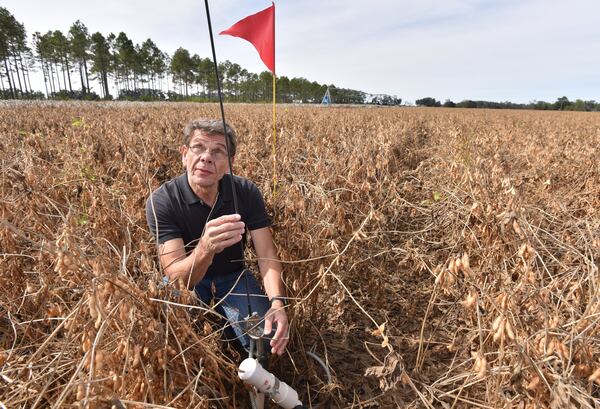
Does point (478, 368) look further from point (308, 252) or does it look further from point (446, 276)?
point (308, 252)

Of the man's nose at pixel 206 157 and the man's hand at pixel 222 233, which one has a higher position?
the man's nose at pixel 206 157

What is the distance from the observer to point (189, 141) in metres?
2.08

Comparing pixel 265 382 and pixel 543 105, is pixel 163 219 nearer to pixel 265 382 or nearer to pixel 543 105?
pixel 265 382

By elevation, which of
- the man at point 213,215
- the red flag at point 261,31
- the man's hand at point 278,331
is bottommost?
the man's hand at point 278,331

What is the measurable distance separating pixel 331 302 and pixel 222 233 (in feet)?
3.91

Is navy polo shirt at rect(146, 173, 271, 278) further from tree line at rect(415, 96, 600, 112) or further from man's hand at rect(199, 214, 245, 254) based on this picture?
tree line at rect(415, 96, 600, 112)

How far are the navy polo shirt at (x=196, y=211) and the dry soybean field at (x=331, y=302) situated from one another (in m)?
0.18

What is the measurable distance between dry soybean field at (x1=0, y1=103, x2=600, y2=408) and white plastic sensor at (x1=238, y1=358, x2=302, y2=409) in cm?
11

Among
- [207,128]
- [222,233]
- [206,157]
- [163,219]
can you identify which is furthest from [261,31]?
[222,233]

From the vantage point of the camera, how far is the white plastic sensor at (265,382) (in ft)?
4.11

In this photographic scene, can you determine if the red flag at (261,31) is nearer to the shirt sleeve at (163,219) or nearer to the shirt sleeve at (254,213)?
the shirt sleeve at (254,213)

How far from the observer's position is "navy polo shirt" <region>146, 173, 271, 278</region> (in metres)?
1.91

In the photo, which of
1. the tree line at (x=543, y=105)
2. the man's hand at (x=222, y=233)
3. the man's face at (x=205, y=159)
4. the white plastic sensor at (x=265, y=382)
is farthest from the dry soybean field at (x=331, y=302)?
the tree line at (x=543, y=105)

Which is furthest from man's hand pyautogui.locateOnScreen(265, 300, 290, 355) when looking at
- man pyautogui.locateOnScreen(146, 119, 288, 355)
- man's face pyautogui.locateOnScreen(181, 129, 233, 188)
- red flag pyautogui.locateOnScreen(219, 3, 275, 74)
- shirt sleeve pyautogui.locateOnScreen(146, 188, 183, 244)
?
red flag pyautogui.locateOnScreen(219, 3, 275, 74)
